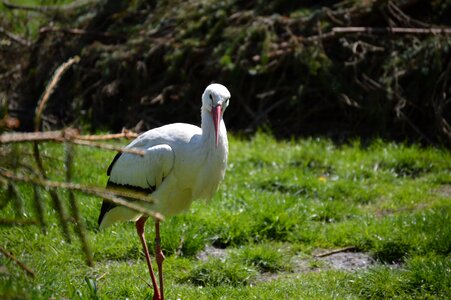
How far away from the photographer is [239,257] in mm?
5582

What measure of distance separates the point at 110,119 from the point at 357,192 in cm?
400

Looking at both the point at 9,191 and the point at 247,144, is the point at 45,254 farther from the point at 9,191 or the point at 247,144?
the point at 247,144

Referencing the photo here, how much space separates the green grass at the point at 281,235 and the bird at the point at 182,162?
505 millimetres

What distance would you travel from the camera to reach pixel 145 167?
5.06 m

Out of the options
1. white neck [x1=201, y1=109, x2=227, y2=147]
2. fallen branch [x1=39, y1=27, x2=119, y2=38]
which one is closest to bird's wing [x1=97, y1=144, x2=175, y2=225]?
white neck [x1=201, y1=109, x2=227, y2=147]

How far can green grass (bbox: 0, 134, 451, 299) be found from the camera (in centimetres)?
494

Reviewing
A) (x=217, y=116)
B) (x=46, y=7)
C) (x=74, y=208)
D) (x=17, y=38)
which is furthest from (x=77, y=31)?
(x=74, y=208)

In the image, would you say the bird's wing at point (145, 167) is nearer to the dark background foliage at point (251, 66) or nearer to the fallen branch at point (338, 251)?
the fallen branch at point (338, 251)

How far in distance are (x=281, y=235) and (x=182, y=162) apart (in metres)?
1.59

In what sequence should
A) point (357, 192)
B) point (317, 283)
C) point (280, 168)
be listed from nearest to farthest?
point (317, 283) → point (357, 192) → point (280, 168)

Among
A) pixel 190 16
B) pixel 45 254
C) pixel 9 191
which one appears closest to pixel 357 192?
pixel 45 254

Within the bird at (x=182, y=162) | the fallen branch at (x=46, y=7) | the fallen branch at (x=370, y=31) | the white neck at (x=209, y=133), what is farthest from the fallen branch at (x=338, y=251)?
the fallen branch at (x=46, y=7)

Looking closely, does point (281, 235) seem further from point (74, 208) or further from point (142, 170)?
point (74, 208)

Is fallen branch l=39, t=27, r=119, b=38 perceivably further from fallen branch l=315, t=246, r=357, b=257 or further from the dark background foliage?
fallen branch l=315, t=246, r=357, b=257
